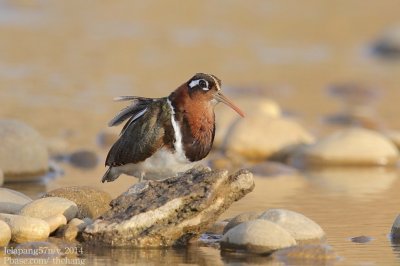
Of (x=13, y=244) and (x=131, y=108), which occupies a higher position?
(x=131, y=108)

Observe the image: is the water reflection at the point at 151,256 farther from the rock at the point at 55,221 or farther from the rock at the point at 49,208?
the rock at the point at 49,208

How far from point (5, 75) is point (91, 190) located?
1155cm

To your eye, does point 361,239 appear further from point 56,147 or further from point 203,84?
point 56,147

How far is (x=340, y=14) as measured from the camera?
30.9 meters

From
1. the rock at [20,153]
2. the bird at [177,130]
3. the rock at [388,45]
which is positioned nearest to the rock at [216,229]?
the bird at [177,130]

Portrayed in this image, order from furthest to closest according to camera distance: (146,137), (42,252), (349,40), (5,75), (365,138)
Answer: (349,40)
(5,75)
(365,138)
(146,137)
(42,252)

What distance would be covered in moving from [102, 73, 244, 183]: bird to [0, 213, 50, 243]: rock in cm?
138

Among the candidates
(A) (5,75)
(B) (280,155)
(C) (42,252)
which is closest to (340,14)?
(A) (5,75)

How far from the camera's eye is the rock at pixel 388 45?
97.8 feet

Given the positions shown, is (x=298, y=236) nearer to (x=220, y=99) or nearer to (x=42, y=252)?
(x=220, y=99)

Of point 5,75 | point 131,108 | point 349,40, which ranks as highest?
point 349,40

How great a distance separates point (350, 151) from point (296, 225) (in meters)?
5.77

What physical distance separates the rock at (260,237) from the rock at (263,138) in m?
6.41

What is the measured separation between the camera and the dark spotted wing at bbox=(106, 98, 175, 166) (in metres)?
12.4
